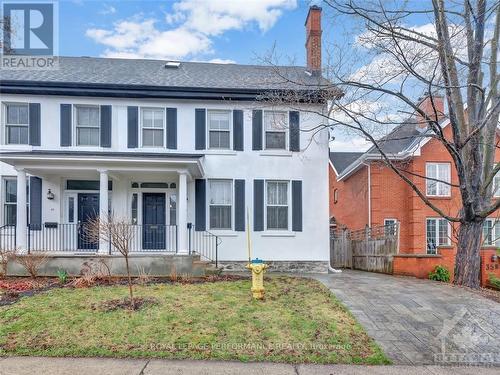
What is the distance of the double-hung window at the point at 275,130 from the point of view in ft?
40.2

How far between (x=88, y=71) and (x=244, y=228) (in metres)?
8.10

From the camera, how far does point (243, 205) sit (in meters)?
12.0

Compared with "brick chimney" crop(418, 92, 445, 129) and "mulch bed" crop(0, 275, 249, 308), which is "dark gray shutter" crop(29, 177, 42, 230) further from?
"brick chimney" crop(418, 92, 445, 129)

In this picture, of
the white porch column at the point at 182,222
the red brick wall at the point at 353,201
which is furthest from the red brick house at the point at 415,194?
the white porch column at the point at 182,222

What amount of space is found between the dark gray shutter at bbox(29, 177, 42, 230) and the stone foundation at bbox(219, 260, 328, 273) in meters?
6.06

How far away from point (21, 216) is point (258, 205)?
7.09m

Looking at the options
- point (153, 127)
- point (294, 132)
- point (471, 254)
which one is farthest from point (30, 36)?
point (471, 254)

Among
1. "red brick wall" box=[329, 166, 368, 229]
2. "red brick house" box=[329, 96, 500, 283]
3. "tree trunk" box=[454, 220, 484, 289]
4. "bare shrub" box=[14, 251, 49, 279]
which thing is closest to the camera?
"bare shrub" box=[14, 251, 49, 279]

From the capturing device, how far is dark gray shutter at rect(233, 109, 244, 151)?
1216 cm

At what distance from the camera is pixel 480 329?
6094 mm

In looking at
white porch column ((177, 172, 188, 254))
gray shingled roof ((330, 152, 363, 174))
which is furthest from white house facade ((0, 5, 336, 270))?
gray shingled roof ((330, 152, 363, 174))

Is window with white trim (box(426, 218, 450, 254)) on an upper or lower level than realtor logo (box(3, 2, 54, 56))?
lower

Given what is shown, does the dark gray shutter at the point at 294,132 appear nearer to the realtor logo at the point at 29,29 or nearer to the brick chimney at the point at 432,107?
the brick chimney at the point at 432,107

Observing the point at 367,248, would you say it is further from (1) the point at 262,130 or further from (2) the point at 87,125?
(2) the point at 87,125
